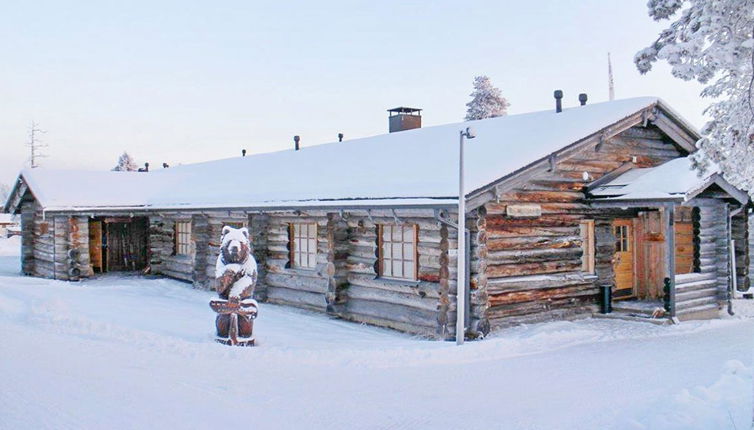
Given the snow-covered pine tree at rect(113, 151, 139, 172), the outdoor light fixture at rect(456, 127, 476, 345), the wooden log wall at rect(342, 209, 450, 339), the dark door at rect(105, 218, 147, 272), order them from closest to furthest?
the outdoor light fixture at rect(456, 127, 476, 345)
the wooden log wall at rect(342, 209, 450, 339)
the dark door at rect(105, 218, 147, 272)
the snow-covered pine tree at rect(113, 151, 139, 172)

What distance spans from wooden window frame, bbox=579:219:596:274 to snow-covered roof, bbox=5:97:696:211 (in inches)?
92.3

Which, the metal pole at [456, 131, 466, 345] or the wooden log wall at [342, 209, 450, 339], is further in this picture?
the wooden log wall at [342, 209, 450, 339]

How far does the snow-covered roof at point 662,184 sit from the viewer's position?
506 inches

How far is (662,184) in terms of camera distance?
1334 cm

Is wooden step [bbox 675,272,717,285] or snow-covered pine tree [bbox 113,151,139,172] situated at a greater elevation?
snow-covered pine tree [bbox 113,151,139,172]

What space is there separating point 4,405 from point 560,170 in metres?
10.9

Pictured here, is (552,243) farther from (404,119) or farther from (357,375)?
(404,119)

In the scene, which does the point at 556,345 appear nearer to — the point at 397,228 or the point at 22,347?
the point at 397,228

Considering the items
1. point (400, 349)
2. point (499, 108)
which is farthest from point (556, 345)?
point (499, 108)

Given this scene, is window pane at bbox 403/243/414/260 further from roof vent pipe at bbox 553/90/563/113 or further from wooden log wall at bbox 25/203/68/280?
wooden log wall at bbox 25/203/68/280

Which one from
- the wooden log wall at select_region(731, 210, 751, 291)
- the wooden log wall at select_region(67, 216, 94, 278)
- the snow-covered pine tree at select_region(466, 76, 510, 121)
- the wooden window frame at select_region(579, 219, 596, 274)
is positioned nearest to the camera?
the wooden window frame at select_region(579, 219, 596, 274)

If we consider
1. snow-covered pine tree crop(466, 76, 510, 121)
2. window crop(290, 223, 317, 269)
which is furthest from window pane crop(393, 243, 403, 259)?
snow-covered pine tree crop(466, 76, 510, 121)

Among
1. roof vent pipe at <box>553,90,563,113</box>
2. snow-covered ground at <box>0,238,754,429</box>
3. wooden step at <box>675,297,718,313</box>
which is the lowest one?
snow-covered ground at <box>0,238,754,429</box>

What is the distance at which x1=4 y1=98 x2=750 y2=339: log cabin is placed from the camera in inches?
486
